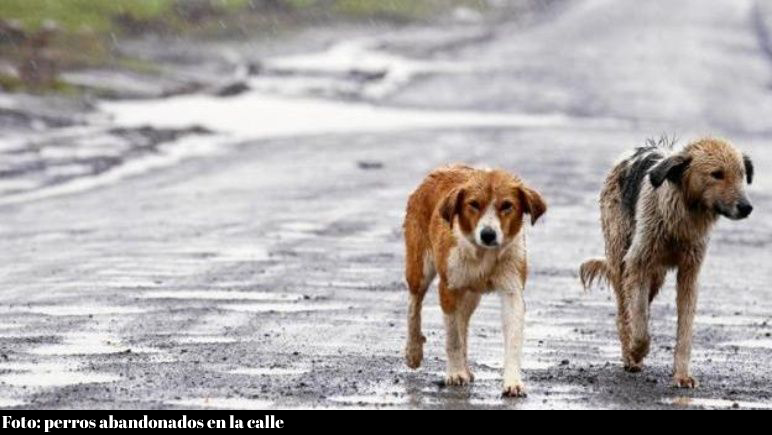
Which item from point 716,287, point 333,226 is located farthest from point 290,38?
point 716,287

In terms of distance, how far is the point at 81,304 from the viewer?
13.7 m

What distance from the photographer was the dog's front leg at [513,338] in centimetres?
993

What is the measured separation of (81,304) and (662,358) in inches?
164

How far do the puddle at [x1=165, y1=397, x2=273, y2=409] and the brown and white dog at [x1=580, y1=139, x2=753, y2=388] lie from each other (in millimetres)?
2573

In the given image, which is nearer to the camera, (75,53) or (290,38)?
(75,53)

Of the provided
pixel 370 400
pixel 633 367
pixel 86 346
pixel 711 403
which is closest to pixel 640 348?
pixel 633 367

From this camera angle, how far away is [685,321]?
36.4 feet

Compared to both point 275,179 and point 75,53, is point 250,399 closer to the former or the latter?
point 275,179

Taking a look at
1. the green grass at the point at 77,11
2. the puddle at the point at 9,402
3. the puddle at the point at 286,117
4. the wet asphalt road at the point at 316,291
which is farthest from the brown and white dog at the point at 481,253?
the green grass at the point at 77,11

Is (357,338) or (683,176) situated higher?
(683,176)

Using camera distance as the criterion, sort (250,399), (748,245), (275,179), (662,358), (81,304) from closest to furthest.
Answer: (250,399) < (662,358) < (81,304) < (748,245) < (275,179)

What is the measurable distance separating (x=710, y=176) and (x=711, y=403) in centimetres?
158

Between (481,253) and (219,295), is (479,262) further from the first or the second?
(219,295)

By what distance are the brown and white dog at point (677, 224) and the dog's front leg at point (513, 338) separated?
120 cm
